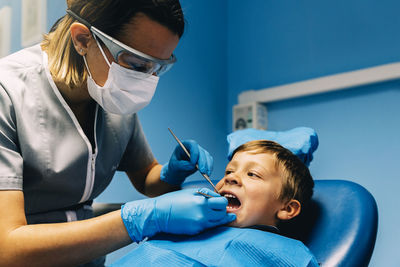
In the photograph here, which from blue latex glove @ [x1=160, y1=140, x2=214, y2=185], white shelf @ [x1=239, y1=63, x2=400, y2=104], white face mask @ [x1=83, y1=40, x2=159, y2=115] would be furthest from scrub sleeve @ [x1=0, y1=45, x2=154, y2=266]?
white shelf @ [x1=239, y1=63, x2=400, y2=104]

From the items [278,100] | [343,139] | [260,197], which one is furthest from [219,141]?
[260,197]

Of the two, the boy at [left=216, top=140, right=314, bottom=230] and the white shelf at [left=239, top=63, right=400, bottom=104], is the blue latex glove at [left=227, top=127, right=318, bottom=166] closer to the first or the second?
the boy at [left=216, top=140, right=314, bottom=230]

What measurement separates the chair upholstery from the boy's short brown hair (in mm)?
58

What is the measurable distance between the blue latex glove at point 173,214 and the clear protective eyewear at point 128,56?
1.24ft

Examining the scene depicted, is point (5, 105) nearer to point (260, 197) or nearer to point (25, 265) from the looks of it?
point (25, 265)

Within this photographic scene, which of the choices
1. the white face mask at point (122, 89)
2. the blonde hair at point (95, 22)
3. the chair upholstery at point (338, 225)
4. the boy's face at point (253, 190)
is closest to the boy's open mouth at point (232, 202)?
the boy's face at point (253, 190)

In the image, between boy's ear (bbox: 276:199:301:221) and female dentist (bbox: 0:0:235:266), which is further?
boy's ear (bbox: 276:199:301:221)

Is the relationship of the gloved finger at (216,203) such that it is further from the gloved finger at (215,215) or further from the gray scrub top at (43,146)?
the gray scrub top at (43,146)

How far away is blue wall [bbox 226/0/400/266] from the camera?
1.85 m

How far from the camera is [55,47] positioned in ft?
3.69

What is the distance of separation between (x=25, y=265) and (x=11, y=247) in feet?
0.18

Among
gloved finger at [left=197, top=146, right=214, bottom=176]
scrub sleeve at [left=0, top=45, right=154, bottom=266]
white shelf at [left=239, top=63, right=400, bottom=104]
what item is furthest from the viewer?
white shelf at [left=239, top=63, right=400, bottom=104]

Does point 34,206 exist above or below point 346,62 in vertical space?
below

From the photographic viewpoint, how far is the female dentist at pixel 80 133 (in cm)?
87
